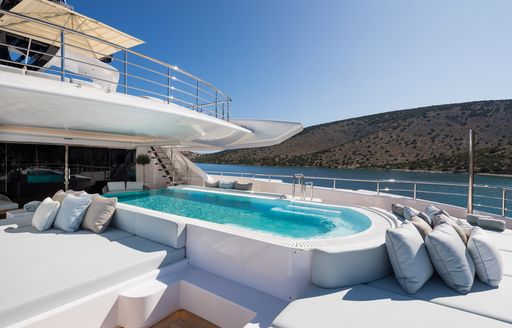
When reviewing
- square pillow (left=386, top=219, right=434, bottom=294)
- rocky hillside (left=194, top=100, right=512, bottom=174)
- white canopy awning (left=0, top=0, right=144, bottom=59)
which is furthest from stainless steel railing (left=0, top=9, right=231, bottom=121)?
rocky hillside (left=194, top=100, right=512, bottom=174)

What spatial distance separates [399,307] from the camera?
65.1 inches

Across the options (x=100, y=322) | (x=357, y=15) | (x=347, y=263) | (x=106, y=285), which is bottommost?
(x=100, y=322)

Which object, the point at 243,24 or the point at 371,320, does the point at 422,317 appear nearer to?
the point at 371,320

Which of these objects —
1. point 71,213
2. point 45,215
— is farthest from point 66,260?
point 45,215

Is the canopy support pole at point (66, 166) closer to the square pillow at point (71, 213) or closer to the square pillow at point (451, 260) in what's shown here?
the square pillow at point (71, 213)

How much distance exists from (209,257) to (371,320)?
1.71 m

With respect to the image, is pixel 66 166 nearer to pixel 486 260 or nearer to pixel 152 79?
pixel 152 79

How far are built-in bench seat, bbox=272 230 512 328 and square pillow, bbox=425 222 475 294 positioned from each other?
69 mm

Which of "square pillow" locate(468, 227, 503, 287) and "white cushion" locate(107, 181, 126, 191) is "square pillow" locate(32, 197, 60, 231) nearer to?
"square pillow" locate(468, 227, 503, 287)

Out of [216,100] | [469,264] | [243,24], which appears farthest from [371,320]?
[243,24]

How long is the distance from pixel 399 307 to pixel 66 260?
2.91 m

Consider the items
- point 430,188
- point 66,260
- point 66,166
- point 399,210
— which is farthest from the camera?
point 430,188

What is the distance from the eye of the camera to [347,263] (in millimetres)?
2033

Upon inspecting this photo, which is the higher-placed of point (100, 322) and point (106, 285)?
point (106, 285)
